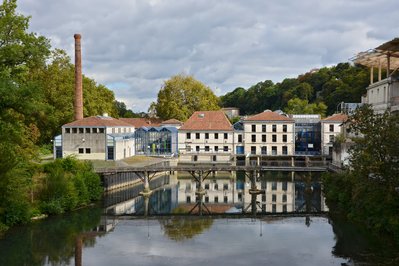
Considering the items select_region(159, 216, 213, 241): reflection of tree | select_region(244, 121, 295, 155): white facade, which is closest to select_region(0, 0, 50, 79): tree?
select_region(159, 216, 213, 241): reflection of tree

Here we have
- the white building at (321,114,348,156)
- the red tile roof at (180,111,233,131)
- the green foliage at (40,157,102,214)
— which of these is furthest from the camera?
the red tile roof at (180,111,233,131)

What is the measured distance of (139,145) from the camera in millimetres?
63312

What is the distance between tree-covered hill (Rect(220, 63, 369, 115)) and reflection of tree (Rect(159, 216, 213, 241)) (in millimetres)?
51965

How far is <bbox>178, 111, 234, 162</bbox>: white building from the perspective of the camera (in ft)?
208

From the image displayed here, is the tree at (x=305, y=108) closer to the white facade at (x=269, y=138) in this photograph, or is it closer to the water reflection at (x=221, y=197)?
the white facade at (x=269, y=138)

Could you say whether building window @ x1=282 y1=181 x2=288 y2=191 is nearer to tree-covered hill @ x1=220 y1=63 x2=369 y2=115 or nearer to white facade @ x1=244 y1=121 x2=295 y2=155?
white facade @ x1=244 y1=121 x2=295 y2=155

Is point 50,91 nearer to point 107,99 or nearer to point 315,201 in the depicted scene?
point 107,99

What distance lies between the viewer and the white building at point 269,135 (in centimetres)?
6231

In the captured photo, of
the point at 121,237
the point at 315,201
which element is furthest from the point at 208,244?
the point at 315,201

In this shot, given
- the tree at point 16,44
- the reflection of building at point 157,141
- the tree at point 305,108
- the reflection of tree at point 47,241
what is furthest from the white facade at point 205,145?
the tree at point 16,44

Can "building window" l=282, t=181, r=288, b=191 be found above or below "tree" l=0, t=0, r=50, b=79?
below

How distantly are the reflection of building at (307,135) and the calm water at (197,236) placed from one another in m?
22.9

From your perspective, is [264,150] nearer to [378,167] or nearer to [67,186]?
[67,186]

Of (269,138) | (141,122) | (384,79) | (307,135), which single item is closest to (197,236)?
(384,79)
